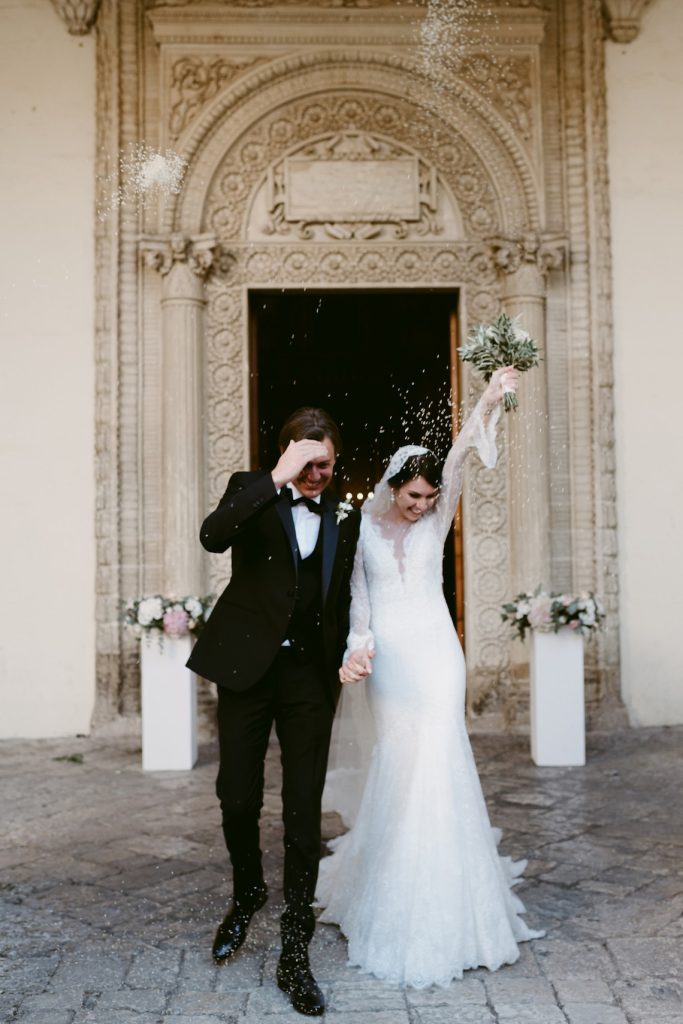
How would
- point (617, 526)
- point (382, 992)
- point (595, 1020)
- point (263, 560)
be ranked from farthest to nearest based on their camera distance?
point (617, 526) → point (263, 560) → point (382, 992) → point (595, 1020)

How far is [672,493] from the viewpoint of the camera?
7574 millimetres

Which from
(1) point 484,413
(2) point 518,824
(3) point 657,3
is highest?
(3) point 657,3

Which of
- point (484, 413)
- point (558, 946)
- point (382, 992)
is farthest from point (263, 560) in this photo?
point (558, 946)

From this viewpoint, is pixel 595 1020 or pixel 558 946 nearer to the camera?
pixel 595 1020

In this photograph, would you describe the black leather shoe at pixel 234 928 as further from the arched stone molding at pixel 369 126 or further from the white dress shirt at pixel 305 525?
the arched stone molding at pixel 369 126

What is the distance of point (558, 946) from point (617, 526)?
4.53 metres

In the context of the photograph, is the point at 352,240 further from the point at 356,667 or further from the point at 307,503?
the point at 356,667

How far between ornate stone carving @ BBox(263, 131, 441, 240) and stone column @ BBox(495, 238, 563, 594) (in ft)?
2.68

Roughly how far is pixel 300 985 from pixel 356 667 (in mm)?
949

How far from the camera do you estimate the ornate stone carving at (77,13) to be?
290 inches

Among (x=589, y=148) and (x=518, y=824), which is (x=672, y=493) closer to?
(x=589, y=148)

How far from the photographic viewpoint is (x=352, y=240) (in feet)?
25.2

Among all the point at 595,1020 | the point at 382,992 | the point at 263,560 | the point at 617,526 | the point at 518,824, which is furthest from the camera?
the point at 617,526

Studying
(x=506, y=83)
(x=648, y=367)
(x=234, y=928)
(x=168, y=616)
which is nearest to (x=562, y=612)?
(x=648, y=367)
